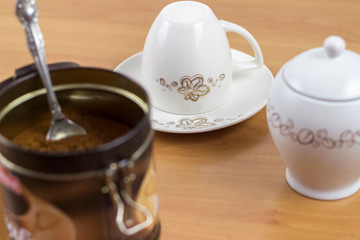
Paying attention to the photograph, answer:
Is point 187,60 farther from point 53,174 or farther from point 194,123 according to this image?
point 53,174

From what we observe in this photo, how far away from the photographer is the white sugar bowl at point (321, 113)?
0.55 metres

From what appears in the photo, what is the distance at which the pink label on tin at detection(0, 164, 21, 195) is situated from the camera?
0.46 m

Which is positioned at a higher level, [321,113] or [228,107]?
[321,113]

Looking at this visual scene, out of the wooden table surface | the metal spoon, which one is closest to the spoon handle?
the metal spoon

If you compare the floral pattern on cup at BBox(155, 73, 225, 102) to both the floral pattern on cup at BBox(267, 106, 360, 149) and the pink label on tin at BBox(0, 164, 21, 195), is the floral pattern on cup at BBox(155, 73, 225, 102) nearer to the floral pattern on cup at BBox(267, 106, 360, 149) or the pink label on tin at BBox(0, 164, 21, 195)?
the floral pattern on cup at BBox(267, 106, 360, 149)

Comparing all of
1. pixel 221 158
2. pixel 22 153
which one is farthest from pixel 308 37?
pixel 22 153

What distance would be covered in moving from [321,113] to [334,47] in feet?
0.22

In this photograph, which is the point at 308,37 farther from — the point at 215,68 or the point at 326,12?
the point at 215,68

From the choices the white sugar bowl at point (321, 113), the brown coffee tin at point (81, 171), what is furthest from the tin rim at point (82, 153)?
the white sugar bowl at point (321, 113)

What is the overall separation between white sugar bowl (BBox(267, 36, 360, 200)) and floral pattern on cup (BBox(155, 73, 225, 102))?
0.16m

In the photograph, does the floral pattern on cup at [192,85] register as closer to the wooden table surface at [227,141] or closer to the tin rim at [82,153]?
the wooden table surface at [227,141]

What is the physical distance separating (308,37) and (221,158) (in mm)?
355

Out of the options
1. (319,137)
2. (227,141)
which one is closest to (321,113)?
(319,137)

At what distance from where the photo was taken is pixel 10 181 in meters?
0.47
